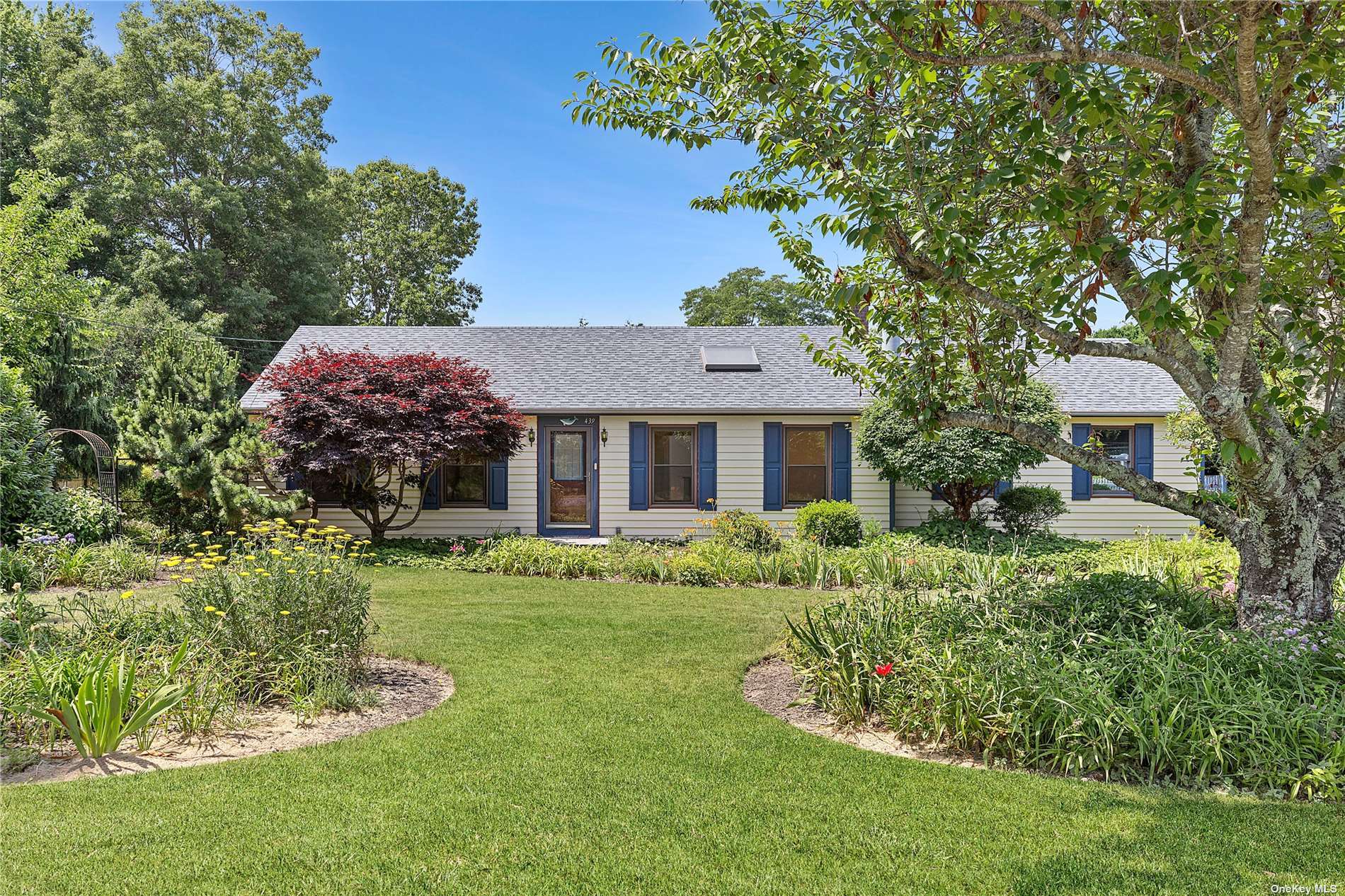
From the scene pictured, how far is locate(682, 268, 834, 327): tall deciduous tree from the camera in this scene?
36750 millimetres

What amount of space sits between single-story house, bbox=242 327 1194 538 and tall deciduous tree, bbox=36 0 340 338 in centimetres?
1359

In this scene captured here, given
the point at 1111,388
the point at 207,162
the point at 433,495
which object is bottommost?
the point at 433,495

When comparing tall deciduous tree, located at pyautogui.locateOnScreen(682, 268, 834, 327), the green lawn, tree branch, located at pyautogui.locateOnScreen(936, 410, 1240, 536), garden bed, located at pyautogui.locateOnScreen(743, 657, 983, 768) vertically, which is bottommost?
garden bed, located at pyautogui.locateOnScreen(743, 657, 983, 768)

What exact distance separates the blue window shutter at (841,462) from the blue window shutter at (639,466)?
349 centimetres

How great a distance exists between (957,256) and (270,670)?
5.02 m

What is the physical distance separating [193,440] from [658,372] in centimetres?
798

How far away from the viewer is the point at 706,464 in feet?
45.3

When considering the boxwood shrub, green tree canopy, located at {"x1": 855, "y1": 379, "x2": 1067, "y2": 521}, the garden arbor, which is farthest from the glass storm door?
the garden arbor

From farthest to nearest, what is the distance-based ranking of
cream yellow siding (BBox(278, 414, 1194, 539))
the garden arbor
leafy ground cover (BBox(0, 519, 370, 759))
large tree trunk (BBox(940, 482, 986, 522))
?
cream yellow siding (BBox(278, 414, 1194, 539))
large tree trunk (BBox(940, 482, 986, 522))
the garden arbor
leafy ground cover (BBox(0, 519, 370, 759))

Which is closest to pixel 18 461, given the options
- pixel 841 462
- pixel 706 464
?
pixel 706 464

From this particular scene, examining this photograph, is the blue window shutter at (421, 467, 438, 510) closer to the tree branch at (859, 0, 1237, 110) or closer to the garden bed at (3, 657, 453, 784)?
the garden bed at (3, 657, 453, 784)

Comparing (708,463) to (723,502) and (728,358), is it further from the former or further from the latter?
(728,358)

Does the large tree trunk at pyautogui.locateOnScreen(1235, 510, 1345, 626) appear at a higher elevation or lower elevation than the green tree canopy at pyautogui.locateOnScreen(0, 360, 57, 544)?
lower

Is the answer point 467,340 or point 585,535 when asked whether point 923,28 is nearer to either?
point 585,535
